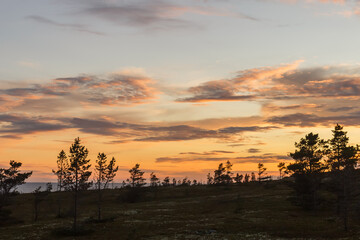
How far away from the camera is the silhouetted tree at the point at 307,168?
231ft

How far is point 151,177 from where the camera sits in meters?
171

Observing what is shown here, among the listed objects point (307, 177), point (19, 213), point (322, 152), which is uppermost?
point (322, 152)

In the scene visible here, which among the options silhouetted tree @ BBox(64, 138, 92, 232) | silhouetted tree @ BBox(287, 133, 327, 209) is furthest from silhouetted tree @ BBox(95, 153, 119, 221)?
silhouetted tree @ BBox(287, 133, 327, 209)

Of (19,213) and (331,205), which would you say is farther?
(19,213)

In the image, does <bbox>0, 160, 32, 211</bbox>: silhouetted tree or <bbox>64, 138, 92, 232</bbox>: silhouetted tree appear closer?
<bbox>64, 138, 92, 232</bbox>: silhouetted tree

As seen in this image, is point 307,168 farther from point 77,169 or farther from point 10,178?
point 10,178

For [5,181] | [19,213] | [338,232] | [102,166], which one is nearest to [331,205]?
[338,232]

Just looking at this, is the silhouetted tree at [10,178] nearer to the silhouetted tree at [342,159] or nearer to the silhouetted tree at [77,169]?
the silhouetted tree at [77,169]

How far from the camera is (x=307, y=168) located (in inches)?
2879

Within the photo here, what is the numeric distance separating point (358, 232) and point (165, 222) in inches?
1311

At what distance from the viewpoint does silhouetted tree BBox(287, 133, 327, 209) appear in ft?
231

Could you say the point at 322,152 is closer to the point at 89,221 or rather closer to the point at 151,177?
the point at 89,221

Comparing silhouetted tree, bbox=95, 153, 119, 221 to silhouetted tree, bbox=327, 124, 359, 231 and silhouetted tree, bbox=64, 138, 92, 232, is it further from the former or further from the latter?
silhouetted tree, bbox=327, 124, 359, 231

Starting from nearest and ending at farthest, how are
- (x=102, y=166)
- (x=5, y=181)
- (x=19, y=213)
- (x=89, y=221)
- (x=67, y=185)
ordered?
(x=67, y=185) → (x=89, y=221) → (x=102, y=166) → (x=5, y=181) → (x=19, y=213)
